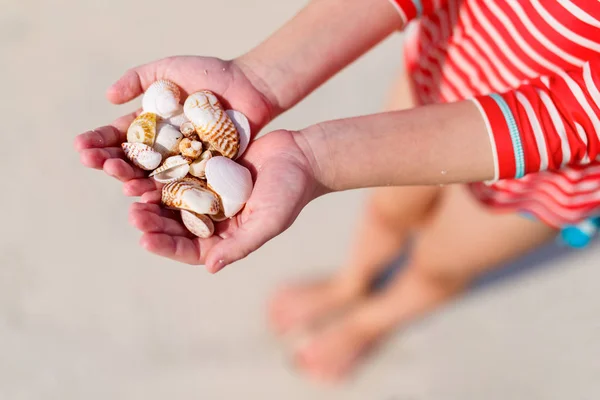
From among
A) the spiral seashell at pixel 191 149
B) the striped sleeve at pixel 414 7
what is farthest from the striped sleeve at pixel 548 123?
the spiral seashell at pixel 191 149

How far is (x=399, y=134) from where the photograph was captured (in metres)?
1.08

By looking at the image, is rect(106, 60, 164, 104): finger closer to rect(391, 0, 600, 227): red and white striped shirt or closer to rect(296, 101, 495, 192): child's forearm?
rect(296, 101, 495, 192): child's forearm

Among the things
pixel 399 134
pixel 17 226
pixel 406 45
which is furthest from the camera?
pixel 17 226

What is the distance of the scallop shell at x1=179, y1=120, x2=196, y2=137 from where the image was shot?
1157mm

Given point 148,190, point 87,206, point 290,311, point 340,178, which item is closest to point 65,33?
point 87,206

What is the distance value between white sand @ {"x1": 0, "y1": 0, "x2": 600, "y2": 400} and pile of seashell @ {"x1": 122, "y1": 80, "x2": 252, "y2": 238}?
1.07 meters

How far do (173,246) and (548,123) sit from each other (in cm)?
67

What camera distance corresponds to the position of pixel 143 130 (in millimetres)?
1095

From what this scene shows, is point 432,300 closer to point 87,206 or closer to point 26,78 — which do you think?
point 87,206

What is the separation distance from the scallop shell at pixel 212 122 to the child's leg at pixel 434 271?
0.71 metres

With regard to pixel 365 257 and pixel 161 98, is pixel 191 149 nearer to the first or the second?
pixel 161 98

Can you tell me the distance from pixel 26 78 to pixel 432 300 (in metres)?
1.77

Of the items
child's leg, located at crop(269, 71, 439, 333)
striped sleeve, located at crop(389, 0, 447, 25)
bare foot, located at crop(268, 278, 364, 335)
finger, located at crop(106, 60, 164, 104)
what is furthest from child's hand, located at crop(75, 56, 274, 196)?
bare foot, located at crop(268, 278, 364, 335)

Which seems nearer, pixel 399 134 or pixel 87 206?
pixel 399 134
